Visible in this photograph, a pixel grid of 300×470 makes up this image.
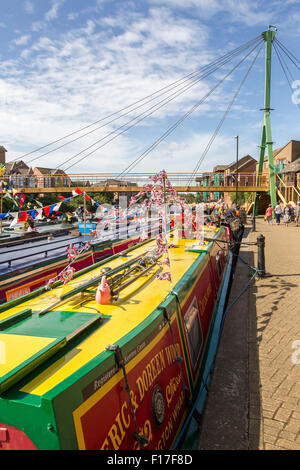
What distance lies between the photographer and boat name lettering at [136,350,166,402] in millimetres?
2902

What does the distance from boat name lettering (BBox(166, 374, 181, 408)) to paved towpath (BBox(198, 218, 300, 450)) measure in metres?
0.64

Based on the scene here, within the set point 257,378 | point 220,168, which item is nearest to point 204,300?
point 257,378

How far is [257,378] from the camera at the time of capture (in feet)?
15.4

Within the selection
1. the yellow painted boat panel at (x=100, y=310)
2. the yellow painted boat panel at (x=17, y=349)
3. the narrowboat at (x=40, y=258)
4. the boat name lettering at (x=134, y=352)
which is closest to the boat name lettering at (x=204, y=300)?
the yellow painted boat panel at (x=100, y=310)

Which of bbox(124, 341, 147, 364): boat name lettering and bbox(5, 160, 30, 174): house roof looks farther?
bbox(5, 160, 30, 174): house roof

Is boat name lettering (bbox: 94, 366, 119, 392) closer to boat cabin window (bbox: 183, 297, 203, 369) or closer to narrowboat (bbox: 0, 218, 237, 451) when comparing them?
narrowboat (bbox: 0, 218, 237, 451)

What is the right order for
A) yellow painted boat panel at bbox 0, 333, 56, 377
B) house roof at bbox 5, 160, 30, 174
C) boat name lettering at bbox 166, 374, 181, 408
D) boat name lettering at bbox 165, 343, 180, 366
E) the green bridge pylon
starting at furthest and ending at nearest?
house roof at bbox 5, 160, 30, 174 < the green bridge pylon < boat name lettering at bbox 165, 343, 180, 366 < boat name lettering at bbox 166, 374, 181, 408 < yellow painted boat panel at bbox 0, 333, 56, 377

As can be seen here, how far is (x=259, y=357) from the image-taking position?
207 inches

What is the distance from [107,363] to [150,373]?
83cm

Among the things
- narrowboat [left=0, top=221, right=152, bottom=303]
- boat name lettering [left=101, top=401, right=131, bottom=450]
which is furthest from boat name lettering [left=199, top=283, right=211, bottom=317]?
boat name lettering [left=101, top=401, right=131, bottom=450]

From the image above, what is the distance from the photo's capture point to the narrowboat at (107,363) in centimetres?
204
